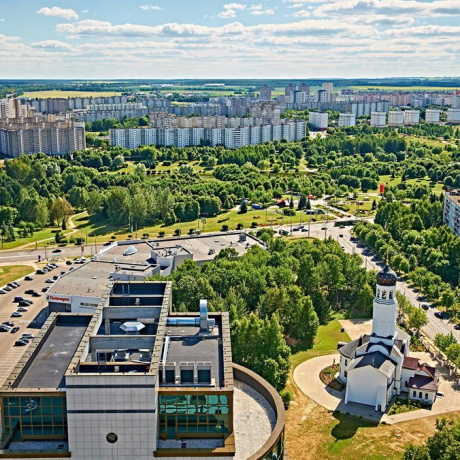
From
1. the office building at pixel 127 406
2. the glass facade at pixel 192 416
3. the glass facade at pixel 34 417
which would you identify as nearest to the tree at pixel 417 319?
the office building at pixel 127 406

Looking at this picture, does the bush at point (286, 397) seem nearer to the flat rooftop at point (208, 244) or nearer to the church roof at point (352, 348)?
the church roof at point (352, 348)

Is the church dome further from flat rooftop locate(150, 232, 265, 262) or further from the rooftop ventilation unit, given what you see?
the rooftop ventilation unit

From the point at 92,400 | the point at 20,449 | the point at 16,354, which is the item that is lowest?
the point at 16,354

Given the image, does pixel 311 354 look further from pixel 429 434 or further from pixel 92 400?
pixel 92 400

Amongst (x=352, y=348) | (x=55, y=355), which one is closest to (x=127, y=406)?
(x=55, y=355)

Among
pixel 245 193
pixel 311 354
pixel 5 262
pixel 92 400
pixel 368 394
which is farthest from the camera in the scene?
pixel 245 193

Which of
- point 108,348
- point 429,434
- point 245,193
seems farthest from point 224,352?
point 245,193
